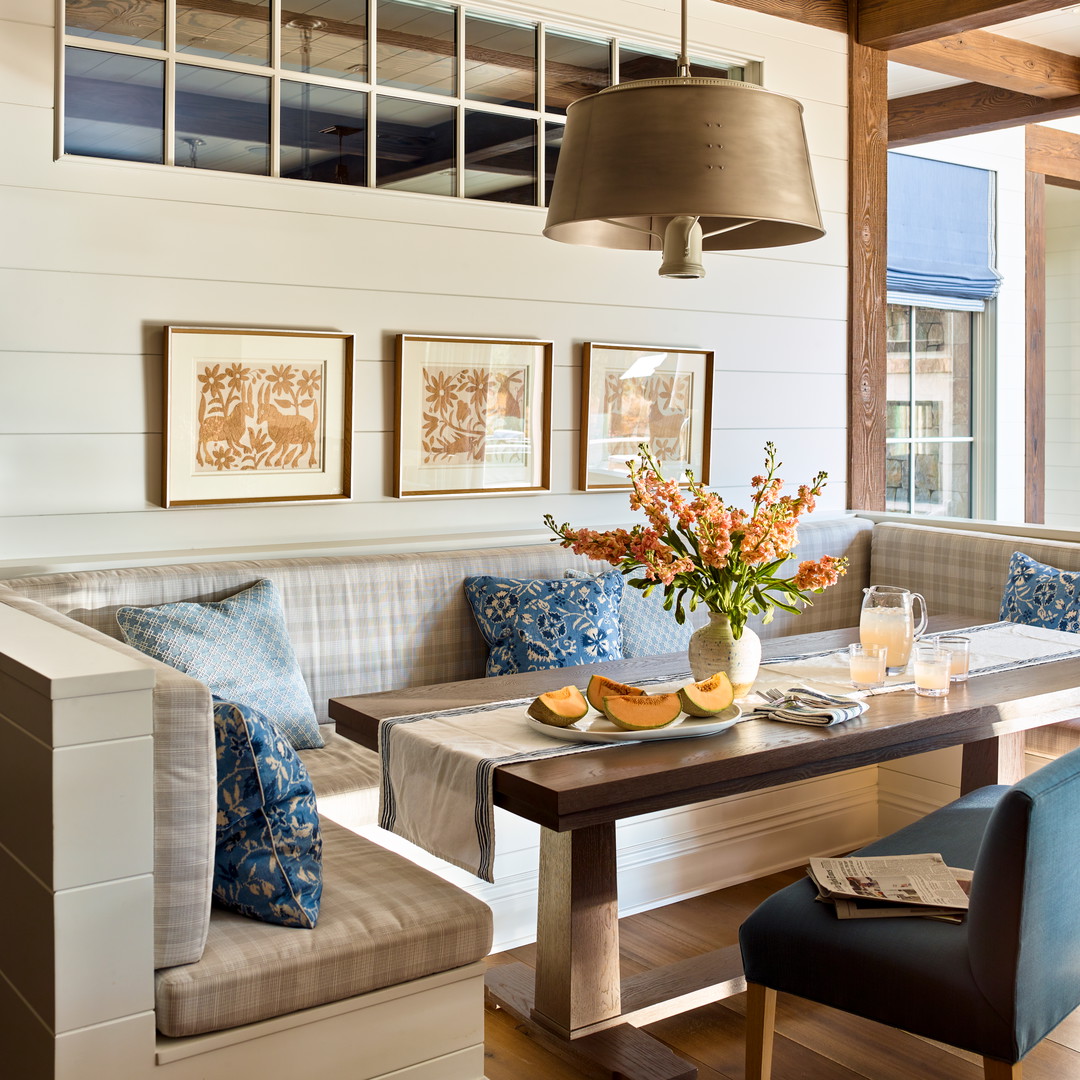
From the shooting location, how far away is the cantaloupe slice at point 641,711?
1.94 metres

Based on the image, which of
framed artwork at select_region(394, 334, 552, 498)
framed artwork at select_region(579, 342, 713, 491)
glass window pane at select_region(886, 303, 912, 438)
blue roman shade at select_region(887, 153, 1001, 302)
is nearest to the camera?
framed artwork at select_region(394, 334, 552, 498)

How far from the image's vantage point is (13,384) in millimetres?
2758

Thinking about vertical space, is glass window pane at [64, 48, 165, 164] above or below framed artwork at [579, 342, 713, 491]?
above

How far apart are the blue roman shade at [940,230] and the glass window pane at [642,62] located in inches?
79.5

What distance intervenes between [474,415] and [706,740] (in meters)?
1.70

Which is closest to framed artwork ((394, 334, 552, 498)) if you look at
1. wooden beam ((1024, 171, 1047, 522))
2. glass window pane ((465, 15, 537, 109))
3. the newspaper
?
glass window pane ((465, 15, 537, 109))

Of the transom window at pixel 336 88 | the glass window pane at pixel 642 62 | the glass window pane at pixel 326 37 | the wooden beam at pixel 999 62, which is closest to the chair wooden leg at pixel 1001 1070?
the transom window at pixel 336 88

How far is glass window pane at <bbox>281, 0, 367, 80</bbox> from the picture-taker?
10.1ft

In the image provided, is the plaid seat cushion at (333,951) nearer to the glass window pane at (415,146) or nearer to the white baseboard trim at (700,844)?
the white baseboard trim at (700,844)

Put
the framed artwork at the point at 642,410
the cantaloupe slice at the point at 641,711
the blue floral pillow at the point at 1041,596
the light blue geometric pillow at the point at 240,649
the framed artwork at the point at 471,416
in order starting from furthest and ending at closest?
the framed artwork at the point at 642,410, the framed artwork at the point at 471,416, the blue floral pillow at the point at 1041,596, the light blue geometric pillow at the point at 240,649, the cantaloupe slice at the point at 641,711

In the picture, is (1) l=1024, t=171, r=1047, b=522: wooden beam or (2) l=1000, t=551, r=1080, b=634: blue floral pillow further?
(1) l=1024, t=171, r=1047, b=522: wooden beam

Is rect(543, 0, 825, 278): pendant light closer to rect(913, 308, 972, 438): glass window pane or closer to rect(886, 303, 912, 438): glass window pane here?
rect(886, 303, 912, 438): glass window pane

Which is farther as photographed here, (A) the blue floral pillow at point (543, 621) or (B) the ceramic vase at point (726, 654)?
(A) the blue floral pillow at point (543, 621)

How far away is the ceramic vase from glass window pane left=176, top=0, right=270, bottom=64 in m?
1.90
